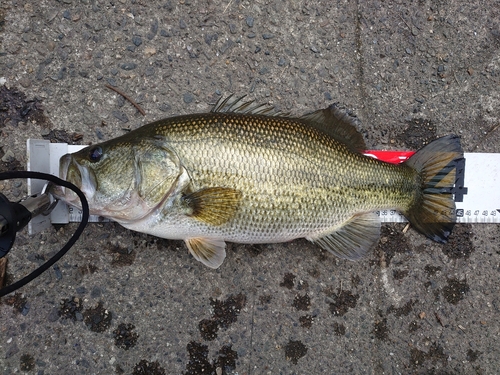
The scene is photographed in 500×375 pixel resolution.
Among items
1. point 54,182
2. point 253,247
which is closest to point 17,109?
point 54,182

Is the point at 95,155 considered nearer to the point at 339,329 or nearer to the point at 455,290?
the point at 339,329

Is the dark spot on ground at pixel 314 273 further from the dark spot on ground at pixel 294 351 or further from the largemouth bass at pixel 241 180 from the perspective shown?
the dark spot on ground at pixel 294 351

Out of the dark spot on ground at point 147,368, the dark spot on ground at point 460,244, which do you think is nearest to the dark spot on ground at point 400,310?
the dark spot on ground at point 460,244

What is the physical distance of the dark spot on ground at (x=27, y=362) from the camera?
2326 millimetres

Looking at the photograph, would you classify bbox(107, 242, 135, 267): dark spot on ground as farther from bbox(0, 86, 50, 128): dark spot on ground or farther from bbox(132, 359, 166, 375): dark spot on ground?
bbox(0, 86, 50, 128): dark spot on ground

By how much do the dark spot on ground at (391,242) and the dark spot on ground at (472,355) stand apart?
2.93 ft

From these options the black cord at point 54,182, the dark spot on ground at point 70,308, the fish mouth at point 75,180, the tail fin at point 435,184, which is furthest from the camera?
the tail fin at point 435,184

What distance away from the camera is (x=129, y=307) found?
2.44 meters

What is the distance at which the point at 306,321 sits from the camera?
8.39 feet

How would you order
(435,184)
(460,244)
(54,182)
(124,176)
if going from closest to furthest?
(54,182), (124,176), (435,184), (460,244)

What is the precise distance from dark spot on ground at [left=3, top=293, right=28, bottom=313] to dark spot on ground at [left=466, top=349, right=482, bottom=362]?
3162mm

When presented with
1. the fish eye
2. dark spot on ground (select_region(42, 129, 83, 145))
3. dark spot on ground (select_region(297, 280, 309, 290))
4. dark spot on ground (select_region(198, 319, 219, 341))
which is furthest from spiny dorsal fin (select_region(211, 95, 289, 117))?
dark spot on ground (select_region(198, 319, 219, 341))

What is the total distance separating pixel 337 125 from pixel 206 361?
72.4 inches

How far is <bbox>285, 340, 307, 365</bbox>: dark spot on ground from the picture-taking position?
2.52 metres
